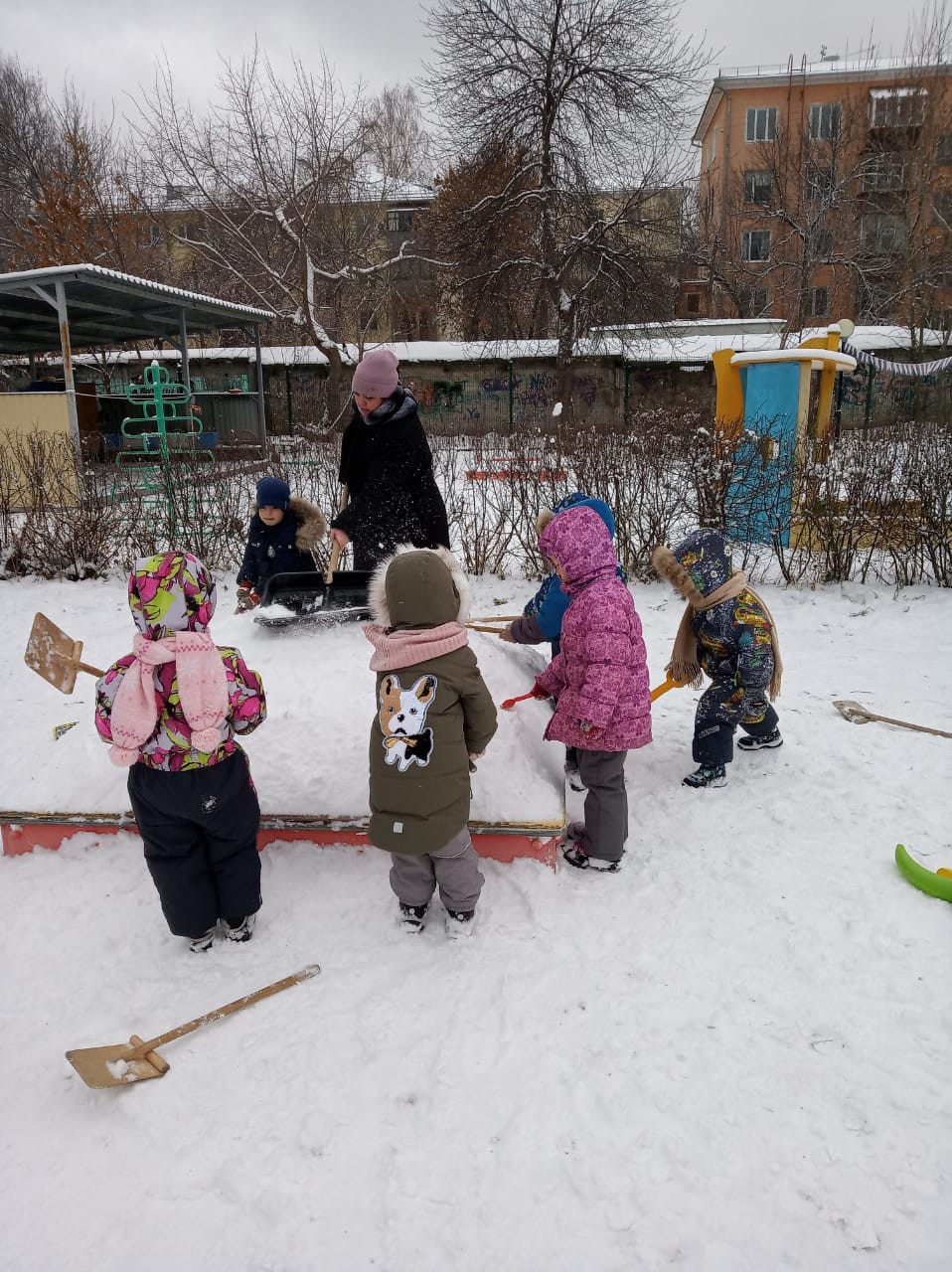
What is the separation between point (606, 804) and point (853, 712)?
6.05 feet

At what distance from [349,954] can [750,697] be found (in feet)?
6.25

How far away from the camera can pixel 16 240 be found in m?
22.4

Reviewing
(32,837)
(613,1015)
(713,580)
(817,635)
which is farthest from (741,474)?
(32,837)

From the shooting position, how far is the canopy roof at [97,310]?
1051 cm

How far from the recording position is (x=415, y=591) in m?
2.21

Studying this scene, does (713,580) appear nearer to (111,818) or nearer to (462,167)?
(111,818)

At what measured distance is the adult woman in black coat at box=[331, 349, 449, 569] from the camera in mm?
3557

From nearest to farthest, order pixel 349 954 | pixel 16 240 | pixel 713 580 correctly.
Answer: pixel 349 954 < pixel 713 580 < pixel 16 240

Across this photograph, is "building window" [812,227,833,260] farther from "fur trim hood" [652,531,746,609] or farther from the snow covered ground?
the snow covered ground

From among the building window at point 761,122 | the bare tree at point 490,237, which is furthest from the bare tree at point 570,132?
the building window at point 761,122

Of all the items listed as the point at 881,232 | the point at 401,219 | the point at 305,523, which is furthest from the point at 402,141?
the point at 305,523

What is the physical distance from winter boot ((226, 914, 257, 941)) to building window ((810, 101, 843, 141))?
2500 cm

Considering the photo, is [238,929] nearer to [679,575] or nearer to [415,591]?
[415,591]

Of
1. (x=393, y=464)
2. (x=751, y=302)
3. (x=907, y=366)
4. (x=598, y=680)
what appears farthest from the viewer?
(x=751, y=302)
